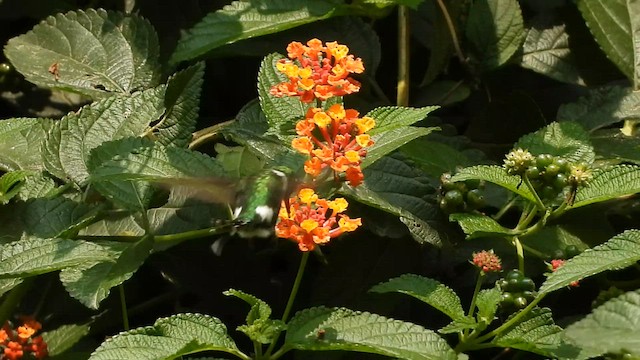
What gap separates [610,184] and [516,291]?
0.20 m

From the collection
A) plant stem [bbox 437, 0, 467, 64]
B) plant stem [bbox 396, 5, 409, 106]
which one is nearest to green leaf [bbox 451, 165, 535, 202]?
plant stem [bbox 396, 5, 409, 106]

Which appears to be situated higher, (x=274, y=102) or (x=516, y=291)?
(x=274, y=102)

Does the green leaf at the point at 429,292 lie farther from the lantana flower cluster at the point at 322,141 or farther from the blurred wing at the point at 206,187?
the blurred wing at the point at 206,187

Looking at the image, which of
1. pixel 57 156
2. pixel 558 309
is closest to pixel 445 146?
Result: pixel 558 309

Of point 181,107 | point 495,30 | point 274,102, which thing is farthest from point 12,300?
point 495,30

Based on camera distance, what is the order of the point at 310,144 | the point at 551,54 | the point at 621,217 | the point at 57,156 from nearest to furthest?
the point at 310,144, the point at 57,156, the point at 621,217, the point at 551,54

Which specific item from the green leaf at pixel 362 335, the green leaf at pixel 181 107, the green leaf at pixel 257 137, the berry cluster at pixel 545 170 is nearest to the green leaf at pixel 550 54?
the berry cluster at pixel 545 170

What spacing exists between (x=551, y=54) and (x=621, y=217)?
38 centimetres

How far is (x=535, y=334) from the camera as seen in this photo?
1256mm

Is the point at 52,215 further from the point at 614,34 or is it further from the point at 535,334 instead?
the point at 614,34

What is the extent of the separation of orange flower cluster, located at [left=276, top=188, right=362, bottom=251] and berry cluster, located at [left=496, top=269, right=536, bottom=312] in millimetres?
251

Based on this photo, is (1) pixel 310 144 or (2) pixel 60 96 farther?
(2) pixel 60 96

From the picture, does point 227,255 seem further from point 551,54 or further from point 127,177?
point 551,54

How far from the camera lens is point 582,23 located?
6.16ft
